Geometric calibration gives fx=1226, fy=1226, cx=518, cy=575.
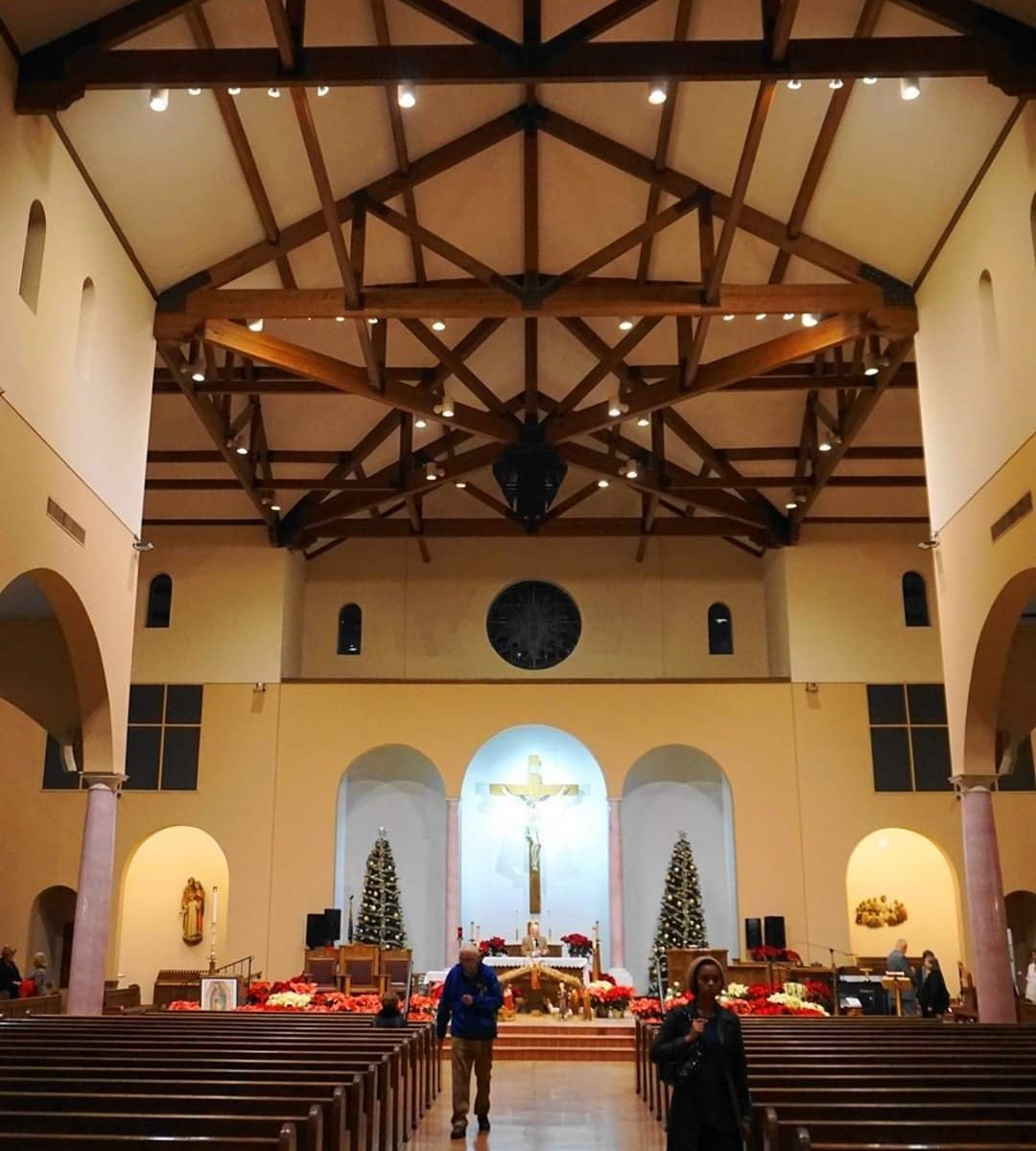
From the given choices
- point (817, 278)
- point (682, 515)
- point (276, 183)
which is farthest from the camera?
point (682, 515)

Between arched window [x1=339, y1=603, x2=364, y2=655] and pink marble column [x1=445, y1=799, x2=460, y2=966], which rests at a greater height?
arched window [x1=339, y1=603, x2=364, y2=655]

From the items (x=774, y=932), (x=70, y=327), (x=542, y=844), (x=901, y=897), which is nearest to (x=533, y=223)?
(x=70, y=327)

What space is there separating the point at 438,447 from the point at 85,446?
27.1 ft

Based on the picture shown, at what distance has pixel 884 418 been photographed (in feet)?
55.4

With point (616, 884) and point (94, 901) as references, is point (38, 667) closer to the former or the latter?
point (94, 901)

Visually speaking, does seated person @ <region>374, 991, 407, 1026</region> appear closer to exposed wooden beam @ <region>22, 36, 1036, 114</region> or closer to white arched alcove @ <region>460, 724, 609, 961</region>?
exposed wooden beam @ <region>22, 36, 1036, 114</region>

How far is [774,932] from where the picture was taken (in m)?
17.9

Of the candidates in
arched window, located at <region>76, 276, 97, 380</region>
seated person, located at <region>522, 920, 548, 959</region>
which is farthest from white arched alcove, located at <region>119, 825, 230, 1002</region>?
arched window, located at <region>76, 276, 97, 380</region>

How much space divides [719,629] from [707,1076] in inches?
632

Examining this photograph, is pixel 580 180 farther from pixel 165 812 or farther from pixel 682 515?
pixel 165 812

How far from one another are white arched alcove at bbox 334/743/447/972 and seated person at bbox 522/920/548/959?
262 cm

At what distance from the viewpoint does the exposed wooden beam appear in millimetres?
9742

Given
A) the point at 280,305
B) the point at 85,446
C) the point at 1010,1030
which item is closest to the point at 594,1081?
the point at 1010,1030

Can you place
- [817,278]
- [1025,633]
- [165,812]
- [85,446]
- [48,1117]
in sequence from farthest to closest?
[165,812]
[1025,633]
[817,278]
[85,446]
[48,1117]
